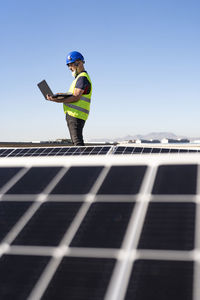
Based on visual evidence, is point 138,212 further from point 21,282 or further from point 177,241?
point 21,282

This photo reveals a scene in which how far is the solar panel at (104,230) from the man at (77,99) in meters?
4.18

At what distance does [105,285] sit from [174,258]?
1.99 ft

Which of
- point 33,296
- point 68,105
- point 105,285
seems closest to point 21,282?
point 33,296

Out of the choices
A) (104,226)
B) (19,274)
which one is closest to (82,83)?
(104,226)

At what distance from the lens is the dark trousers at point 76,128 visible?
9.55 meters

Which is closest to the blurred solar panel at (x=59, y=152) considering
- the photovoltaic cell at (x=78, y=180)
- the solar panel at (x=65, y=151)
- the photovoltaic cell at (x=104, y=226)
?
the solar panel at (x=65, y=151)

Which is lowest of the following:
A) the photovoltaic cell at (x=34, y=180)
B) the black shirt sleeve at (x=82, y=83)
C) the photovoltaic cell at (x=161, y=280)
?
the photovoltaic cell at (x=161, y=280)

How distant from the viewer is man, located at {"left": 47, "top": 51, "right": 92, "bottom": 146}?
9.32 m

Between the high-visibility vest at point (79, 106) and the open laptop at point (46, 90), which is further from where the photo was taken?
the high-visibility vest at point (79, 106)

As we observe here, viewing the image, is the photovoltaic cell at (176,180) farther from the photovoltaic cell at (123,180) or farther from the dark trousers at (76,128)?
the dark trousers at (76,128)

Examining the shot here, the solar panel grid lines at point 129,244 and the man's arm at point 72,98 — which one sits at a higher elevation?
the man's arm at point 72,98

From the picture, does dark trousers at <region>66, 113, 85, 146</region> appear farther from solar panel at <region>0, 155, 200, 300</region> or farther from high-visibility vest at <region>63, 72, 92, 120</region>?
solar panel at <region>0, 155, 200, 300</region>

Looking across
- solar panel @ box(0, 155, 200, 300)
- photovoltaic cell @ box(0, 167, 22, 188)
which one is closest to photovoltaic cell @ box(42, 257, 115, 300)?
solar panel @ box(0, 155, 200, 300)

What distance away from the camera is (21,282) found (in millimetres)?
3209
